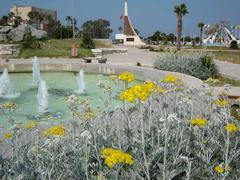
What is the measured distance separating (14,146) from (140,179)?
120 centimetres

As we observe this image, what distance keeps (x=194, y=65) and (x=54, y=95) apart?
555 cm

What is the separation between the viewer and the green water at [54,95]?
6.63 metres

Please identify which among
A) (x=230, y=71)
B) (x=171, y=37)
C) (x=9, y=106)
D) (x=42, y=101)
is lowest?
(x=42, y=101)

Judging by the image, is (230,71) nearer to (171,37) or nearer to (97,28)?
(171,37)

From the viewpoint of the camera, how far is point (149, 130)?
3.40 metres

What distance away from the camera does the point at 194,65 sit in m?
12.0

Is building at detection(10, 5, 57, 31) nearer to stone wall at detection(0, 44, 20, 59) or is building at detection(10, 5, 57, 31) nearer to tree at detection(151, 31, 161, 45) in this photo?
tree at detection(151, 31, 161, 45)

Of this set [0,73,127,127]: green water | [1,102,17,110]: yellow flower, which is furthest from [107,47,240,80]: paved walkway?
[1,102,17,110]: yellow flower

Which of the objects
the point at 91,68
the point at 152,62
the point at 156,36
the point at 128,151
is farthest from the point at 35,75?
the point at 156,36

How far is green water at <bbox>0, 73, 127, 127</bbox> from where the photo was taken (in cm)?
663

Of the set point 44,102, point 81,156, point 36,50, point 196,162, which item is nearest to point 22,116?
point 44,102

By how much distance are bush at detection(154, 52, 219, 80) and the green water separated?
268 cm

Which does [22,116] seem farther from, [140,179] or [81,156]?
[140,179]

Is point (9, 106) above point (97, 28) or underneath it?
underneath
